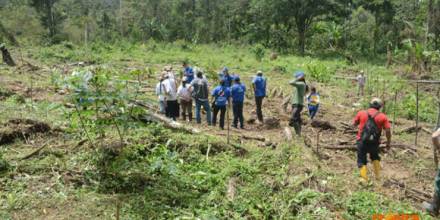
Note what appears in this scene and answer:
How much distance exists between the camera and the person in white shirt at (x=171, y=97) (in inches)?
381

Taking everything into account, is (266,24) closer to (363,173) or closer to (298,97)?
(298,97)

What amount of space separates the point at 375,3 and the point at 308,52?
7.07 m

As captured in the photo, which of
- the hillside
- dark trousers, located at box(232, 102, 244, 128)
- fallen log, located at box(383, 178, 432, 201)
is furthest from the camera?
dark trousers, located at box(232, 102, 244, 128)

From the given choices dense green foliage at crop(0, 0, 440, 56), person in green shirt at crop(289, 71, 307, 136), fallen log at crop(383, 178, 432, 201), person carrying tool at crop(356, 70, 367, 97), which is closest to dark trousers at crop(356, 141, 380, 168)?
fallen log at crop(383, 178, 432, 201)

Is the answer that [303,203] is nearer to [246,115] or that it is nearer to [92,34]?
[246,115]

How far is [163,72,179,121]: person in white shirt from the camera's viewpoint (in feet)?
31.8

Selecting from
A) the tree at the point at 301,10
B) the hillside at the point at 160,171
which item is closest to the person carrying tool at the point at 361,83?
the hillside at the point at 160,171

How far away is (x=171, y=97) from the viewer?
9.80m

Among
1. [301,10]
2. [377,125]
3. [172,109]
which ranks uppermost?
[301,10]

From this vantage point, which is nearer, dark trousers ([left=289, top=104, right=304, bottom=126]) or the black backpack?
the black backpack

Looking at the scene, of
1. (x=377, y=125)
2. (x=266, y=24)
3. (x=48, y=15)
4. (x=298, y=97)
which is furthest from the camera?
(x=48, y=15)

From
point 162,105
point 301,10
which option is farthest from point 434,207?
point 301,10

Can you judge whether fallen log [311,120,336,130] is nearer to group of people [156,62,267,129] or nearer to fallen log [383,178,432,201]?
group of people [156,62,267,129]

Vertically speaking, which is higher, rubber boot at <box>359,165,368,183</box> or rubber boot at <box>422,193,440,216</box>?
rubber boot at <box>359,165,368,183</box>
